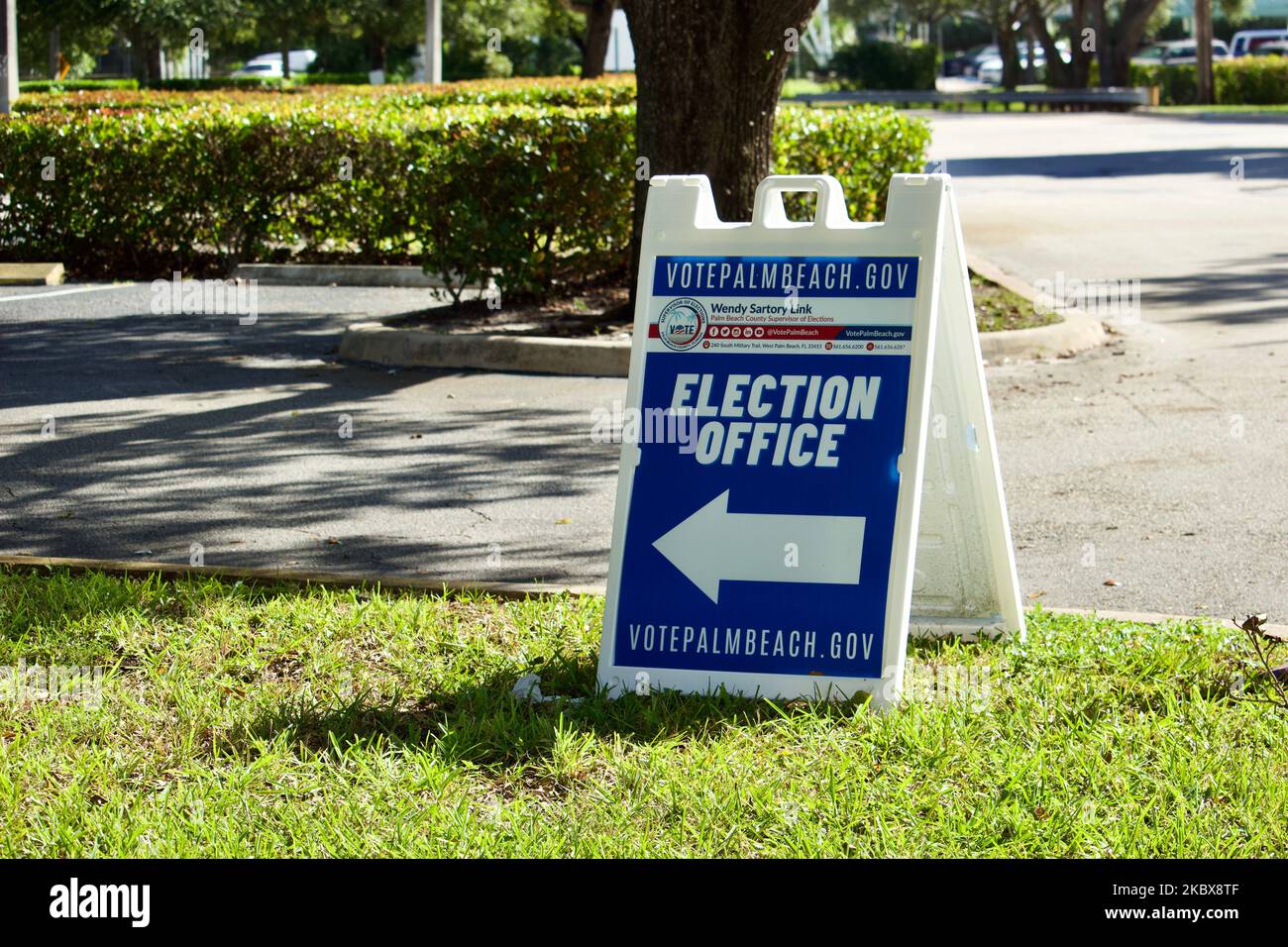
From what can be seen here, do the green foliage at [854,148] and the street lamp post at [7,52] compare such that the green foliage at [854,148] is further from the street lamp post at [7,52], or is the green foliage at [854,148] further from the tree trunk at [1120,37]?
the tree trunk at [1120,37]

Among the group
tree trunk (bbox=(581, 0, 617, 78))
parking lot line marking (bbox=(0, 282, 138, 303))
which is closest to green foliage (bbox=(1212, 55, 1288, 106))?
tree trunk (bbox=(581, 0, 617, 78))

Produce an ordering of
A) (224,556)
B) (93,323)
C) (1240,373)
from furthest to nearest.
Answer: (93,323) → (1240,373) → (224,556)

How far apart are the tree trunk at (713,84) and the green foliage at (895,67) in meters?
52.3

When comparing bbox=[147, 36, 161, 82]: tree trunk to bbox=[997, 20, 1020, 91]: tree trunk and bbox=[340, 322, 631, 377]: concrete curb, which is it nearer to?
bbox=[997, 20, 1020, 91]: tree trunk

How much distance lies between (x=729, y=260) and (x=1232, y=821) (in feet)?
6.24

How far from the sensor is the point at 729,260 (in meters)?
4.19

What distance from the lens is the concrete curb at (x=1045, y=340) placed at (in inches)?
383

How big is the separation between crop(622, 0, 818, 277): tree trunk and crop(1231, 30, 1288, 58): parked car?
2400 inches

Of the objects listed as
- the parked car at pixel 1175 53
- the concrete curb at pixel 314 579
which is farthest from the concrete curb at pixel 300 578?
the parked car at pixel 1175 53

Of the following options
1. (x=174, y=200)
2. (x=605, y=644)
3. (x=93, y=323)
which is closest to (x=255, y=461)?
(x=605, y=644)

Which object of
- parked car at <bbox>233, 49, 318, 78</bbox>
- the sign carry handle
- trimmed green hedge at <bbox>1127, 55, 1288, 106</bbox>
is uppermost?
parked car at <bbox>233, 49, 318, 78</bbox>

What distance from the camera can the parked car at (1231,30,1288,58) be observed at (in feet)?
208
